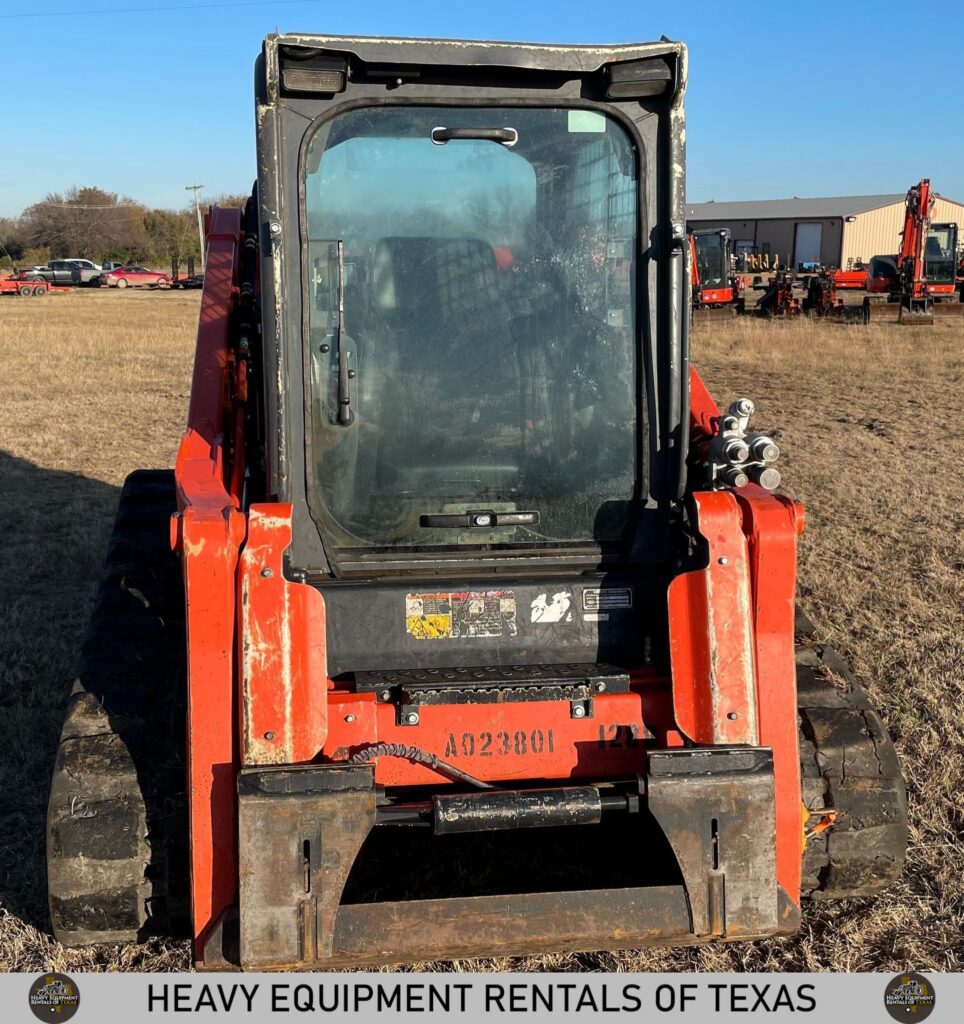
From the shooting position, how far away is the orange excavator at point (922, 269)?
A: 88.4 feet

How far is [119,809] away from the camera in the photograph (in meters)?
3.23

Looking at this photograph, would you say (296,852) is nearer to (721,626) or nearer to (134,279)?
(721,626)

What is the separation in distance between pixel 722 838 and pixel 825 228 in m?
62.1

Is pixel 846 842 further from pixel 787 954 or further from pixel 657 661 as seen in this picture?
pixel 657 661

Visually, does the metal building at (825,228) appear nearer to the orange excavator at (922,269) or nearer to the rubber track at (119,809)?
the orange excavator at (922,269)

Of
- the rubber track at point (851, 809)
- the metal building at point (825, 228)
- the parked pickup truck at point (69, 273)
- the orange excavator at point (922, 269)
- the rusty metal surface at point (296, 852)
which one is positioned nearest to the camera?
the rusty metal surface at point (296, 852)

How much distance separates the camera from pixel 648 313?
11.1 feet

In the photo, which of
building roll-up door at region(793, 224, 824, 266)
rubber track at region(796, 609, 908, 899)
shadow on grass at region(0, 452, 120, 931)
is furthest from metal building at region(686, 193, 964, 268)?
rubber track at region(796, 609, 908, 899)

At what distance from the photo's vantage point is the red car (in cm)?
4816

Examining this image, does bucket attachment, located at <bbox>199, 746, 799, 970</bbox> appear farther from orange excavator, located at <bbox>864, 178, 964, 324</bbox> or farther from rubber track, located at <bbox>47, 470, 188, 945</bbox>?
orange excavator, located at <bbox>864, 178, 964, 324</bbox>

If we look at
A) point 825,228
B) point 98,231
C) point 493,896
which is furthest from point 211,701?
point 98,231

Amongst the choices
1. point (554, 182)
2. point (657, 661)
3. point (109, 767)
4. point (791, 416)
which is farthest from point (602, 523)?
point (791, 416)

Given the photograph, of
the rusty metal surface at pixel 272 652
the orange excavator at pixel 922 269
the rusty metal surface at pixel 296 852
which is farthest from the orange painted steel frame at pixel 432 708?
the orange excavator at pixel 922 269

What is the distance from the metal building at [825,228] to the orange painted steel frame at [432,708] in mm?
57340
